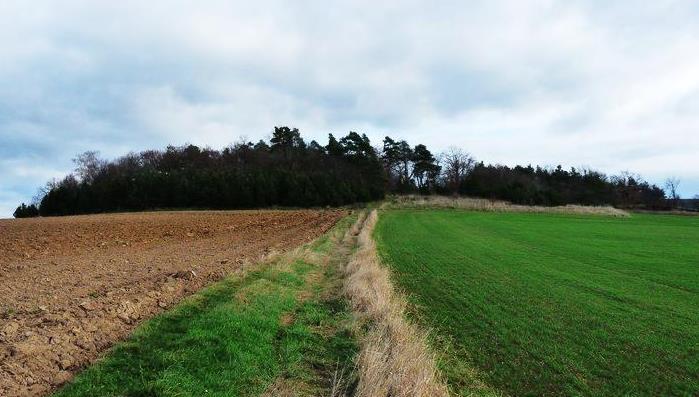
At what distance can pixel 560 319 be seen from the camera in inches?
446

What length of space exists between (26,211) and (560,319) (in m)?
108

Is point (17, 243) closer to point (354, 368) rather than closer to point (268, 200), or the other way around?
point (354, 368)

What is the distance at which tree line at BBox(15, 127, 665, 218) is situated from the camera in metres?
77.7

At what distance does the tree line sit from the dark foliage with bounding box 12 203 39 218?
20 cm

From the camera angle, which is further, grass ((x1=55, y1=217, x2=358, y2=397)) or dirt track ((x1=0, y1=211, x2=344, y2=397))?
dirt track ((x1=0, y1=211, x2=344, y2=397))

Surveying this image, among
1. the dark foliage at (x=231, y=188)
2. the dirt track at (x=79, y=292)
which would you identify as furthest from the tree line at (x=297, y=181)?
the dirt track at (x=79, y=292)

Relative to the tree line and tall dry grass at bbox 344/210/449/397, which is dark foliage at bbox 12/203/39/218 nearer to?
the tree line

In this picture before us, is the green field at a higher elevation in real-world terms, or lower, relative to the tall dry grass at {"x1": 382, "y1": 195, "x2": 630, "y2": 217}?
lower

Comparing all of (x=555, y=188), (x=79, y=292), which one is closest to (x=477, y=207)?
(x=555, y=188)

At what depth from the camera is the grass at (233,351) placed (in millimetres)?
6379

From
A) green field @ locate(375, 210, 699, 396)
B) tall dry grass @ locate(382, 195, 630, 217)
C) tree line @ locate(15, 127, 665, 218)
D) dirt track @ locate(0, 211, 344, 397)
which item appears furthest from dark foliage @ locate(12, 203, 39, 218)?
green field @ locate(375, 210, 699, 396)

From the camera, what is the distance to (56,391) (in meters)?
6.14

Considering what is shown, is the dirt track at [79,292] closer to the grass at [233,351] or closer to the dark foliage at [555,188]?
the grass at [233,351]

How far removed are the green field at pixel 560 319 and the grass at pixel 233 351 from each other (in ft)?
6.92
